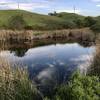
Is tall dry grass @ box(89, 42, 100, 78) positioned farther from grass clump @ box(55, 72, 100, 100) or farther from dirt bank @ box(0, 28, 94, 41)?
dirt bank @ box(0, 28, 94, 41)

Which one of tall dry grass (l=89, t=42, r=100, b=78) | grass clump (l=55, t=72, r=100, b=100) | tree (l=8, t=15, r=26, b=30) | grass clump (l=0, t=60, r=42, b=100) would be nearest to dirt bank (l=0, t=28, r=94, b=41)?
tree (l=8, t=15, r=26, b=30)

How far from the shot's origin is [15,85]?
10070 millimetres

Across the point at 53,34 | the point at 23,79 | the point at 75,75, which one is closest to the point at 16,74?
the point at 23,79

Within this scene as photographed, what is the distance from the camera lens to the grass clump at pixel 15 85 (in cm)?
977

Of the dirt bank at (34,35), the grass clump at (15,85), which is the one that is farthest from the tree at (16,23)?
the grass clump at (15,85)

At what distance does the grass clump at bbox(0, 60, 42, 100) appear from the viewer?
9773mm

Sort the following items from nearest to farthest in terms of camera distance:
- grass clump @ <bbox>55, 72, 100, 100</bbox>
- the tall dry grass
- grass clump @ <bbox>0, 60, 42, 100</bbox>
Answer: grass clump @ <bbox>55, 72, 100, 100</bbox>
grass clump @ <bbox>0, 60, 42, 100</bbox>
the tall dry grass

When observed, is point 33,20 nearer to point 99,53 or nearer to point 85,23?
point 85,23

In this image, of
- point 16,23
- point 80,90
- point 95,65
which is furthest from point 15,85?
point 16,23

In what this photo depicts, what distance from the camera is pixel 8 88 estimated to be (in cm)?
1000

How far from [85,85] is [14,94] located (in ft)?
8.25

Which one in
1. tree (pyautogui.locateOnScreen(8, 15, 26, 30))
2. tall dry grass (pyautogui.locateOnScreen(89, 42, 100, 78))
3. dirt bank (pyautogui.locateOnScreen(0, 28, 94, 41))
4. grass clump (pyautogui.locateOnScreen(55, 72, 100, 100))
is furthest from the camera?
tree (pyautogui.locateOnScreen(8, 15, 26, 30))

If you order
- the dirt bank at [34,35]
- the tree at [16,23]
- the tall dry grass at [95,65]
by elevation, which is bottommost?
the dirt bank at [34,35]

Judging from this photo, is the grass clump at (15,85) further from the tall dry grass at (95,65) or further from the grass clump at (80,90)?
the tall dry grass at (95,65)
